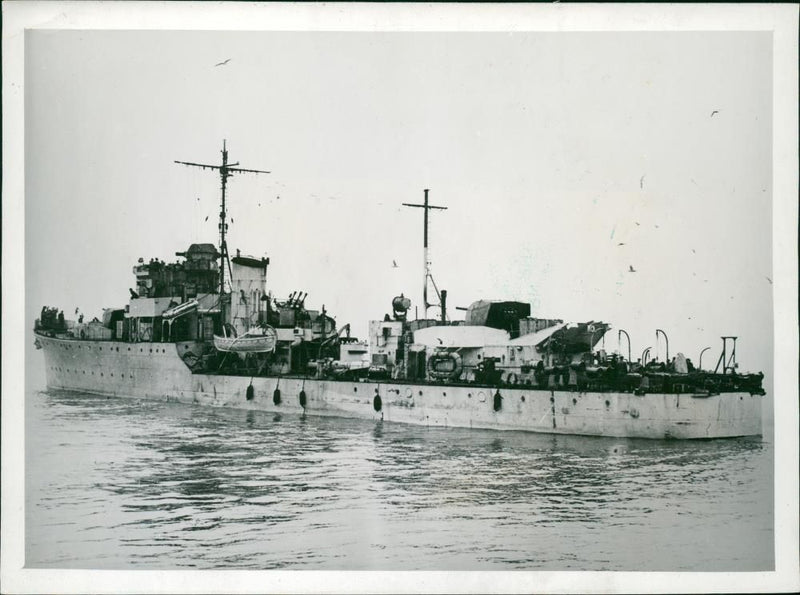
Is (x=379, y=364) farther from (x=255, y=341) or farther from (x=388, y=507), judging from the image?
(x=388, y=507)

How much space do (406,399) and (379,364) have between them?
1451mm

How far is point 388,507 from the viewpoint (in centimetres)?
1097

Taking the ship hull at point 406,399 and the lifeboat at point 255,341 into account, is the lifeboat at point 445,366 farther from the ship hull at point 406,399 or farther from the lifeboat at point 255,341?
the lifeboat at point 255,341

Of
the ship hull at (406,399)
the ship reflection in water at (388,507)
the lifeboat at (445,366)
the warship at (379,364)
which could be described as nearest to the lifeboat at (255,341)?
the warship at (379,364)

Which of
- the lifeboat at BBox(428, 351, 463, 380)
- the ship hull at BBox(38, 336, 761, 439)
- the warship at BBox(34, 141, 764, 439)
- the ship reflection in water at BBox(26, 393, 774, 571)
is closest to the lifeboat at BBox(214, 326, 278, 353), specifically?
the warship at BBox(34, 141, 764, 439)

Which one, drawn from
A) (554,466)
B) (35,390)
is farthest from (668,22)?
(35,390)

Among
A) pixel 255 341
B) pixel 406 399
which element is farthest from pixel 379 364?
pixel 255 341

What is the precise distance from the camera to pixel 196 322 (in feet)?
77.2

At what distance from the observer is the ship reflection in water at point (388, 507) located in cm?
997

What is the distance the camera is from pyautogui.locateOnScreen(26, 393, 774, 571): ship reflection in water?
32.7 feet

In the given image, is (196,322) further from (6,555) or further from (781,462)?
(781,462)

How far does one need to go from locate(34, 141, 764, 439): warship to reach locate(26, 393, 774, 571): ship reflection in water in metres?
1.61

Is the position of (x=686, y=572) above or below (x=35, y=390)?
Result: below

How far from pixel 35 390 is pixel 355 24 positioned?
6.83 meters
